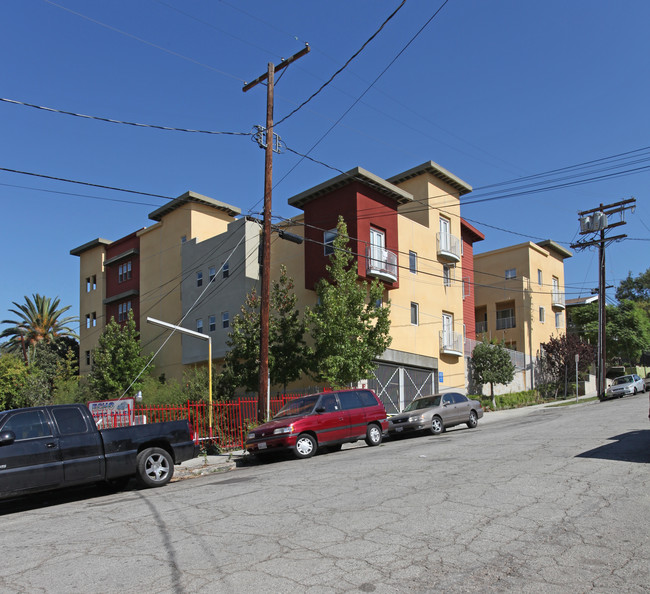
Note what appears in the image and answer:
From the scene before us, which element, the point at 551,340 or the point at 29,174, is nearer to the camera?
the point at 29,174

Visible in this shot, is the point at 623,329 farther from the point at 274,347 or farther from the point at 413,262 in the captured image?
the point at 274,347

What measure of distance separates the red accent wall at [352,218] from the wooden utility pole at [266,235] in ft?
26.5

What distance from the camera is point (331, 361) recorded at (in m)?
21.9

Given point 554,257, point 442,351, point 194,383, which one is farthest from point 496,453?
point 554,257

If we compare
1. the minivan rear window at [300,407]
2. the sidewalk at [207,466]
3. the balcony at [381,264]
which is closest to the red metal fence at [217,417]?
the sidewalk at [207,466]

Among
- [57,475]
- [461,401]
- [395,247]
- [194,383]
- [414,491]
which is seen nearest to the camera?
[414,491]

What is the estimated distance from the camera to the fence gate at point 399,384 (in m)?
27.8

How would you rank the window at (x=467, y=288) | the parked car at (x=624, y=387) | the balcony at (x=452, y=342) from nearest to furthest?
the balcony at (x=452, y=342) → the parked car at (x=624, y=387) → the window at (x=467, y=288)

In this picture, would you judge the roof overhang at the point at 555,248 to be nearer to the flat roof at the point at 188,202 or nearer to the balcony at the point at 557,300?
the balcony at the point at 557,300

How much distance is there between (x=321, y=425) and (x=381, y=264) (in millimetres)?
13380

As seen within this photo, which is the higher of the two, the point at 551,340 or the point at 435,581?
the point at 551,340

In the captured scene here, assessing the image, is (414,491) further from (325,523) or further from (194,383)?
(194,383)

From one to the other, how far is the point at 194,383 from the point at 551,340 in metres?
27.9

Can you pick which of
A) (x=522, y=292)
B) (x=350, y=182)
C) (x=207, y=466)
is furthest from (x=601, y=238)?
(x=207, y=466)
